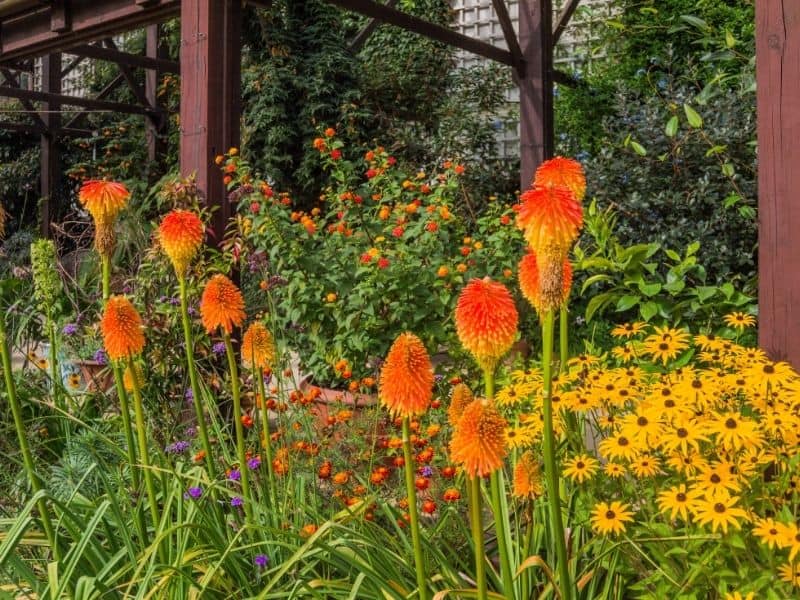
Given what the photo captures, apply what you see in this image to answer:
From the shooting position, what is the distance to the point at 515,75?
557cm

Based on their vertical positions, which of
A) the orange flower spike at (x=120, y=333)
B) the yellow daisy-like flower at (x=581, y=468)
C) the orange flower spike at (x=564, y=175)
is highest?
the orange flower spike at (x=564, y=175)

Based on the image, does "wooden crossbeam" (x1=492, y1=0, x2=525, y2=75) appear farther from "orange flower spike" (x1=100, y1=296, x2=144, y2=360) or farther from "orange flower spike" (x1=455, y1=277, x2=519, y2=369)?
"orange flower spike" (x1=455, y1=277, x2=519, y2=369)

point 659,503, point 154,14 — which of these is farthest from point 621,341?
point 154,14

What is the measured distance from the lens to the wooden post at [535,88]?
5434 millimetres

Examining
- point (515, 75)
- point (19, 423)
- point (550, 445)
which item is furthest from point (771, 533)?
point (515, 75)

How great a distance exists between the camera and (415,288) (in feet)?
10.2

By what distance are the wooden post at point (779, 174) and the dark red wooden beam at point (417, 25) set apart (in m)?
2.69

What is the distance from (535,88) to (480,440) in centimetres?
495

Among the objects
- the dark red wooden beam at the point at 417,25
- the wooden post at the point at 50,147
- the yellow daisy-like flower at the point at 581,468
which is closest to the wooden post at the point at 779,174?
the yellow daisy-like flower at the point at 581,468

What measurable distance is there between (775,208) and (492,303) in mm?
1323

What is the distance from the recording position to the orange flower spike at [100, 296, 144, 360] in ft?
3.98

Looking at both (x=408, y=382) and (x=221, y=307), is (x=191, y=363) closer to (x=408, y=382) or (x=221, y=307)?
(x=221, y=307)

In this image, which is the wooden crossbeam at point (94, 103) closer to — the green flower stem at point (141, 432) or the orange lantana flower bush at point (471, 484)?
the orange lantana flower bush at point (471, 484)

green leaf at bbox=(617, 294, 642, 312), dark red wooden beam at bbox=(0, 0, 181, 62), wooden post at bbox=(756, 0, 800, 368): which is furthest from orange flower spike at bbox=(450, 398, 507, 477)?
dark red wooden beam at bbox=(0, 0, 181, 62)
